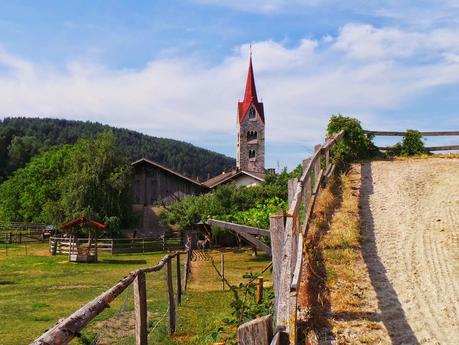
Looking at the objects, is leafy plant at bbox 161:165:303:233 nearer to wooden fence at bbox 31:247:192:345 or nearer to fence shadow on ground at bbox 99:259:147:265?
fence shadow on ground at bbox 99:259:147:265

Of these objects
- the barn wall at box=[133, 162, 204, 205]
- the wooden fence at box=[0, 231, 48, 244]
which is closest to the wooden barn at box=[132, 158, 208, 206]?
the barn wall at box=[133, 162, 204, 205]

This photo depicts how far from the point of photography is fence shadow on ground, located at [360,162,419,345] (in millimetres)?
6387

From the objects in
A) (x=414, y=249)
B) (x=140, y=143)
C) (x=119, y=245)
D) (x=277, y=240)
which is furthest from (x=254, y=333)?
(x=140, y=143)

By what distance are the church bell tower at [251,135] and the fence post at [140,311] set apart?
72.2 meters

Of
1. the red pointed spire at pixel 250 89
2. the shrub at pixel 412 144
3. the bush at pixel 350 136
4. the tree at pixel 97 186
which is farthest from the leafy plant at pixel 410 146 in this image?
the red pointed spire at pixel 250 89

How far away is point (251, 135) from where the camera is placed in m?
80.9

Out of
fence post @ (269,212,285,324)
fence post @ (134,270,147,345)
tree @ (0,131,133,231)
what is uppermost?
tree @ (0,131,133,231)

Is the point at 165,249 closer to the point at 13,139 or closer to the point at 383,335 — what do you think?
the point at 383,335

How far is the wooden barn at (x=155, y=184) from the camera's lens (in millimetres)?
44344

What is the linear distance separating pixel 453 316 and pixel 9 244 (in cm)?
4253

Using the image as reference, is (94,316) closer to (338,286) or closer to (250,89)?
(338,286)

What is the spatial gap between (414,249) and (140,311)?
535 cm

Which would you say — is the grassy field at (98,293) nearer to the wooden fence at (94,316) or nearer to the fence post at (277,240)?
the wooden fence at (94,316)

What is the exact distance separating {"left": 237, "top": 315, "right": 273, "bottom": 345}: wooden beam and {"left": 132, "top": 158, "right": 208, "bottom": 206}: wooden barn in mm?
41121
